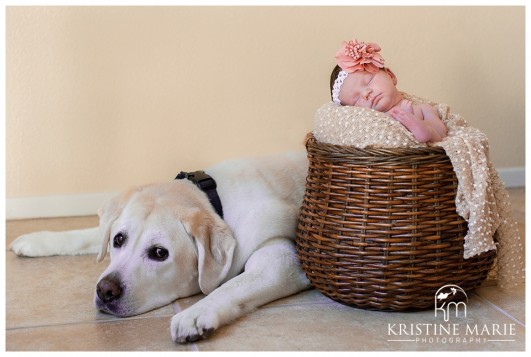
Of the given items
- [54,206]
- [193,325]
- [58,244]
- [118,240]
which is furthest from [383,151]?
[54,206]

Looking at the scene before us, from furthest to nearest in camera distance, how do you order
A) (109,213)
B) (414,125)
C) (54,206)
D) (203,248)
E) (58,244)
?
(54,206) < (58,244) < (109,213) < (203,248) < (414,125)

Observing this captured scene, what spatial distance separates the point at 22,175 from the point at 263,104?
1.06 m

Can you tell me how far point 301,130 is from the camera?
3.01 meters

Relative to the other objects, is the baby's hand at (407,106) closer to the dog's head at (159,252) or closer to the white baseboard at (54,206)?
the dog's head at (159,252)

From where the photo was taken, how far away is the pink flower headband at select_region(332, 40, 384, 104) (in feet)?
5.73

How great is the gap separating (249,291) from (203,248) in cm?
16

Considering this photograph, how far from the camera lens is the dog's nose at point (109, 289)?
1.57m

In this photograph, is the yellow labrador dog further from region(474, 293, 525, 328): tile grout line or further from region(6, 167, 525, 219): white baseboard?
region(6, 167, 525, 219): white baseboard

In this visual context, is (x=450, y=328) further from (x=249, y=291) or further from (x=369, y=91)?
(x=369, y=91)

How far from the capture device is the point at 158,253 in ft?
5.41

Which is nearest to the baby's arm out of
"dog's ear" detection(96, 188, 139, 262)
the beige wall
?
"dog's ear" detection(96, 188, 139, 262)

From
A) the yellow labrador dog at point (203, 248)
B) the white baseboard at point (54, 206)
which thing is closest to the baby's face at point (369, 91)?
the yellow labrador dog at point (203, 248)

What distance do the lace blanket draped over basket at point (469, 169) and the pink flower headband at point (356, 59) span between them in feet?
0.38
